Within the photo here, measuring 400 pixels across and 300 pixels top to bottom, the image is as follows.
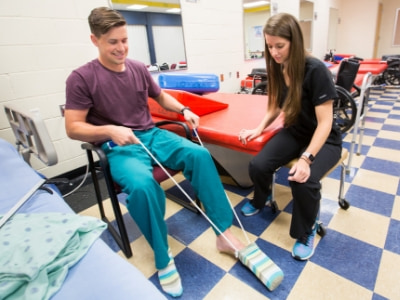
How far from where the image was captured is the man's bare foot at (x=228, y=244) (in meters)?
1.31

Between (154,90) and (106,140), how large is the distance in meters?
0.47

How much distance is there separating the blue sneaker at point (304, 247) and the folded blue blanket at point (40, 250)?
99 centimetres

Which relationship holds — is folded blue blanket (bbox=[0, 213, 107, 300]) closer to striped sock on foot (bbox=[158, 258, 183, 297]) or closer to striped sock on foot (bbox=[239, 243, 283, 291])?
striped sock on foot (bbox=[158, 258, 183, 297])

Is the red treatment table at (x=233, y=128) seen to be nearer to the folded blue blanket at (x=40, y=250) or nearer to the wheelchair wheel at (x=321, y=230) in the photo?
the wheelchair wheel at (x=321, y=230)

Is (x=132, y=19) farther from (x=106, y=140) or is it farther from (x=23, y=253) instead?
(x=23, y=253)

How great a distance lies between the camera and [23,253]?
72 cm

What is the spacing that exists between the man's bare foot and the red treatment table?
0.51 meters

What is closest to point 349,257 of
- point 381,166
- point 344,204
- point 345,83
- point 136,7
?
point 344,204

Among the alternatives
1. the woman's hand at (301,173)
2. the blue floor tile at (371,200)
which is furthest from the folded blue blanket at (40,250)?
the blue floor tile at (371,200)

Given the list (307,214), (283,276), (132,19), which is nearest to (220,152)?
(307,214)

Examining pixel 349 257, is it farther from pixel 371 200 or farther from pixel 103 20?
pixel 103 20

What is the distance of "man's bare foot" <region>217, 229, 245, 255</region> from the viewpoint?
4.29 feet

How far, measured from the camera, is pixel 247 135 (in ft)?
4.77

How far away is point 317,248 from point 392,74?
224 inches
